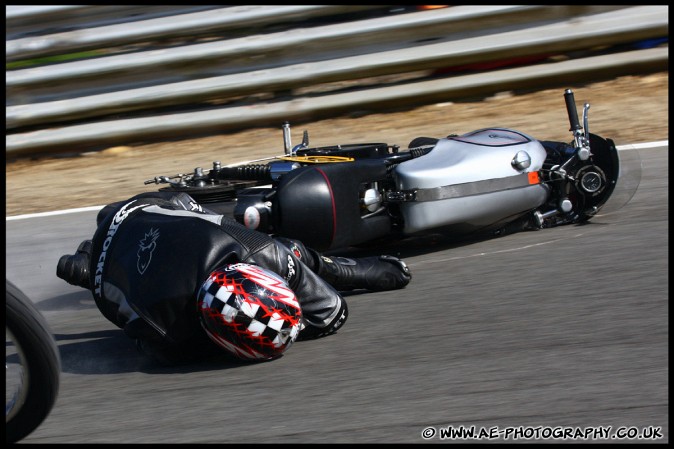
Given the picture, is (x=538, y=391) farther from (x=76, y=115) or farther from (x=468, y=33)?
(x=76, y=115)

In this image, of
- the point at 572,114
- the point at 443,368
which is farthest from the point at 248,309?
the point at 572,114

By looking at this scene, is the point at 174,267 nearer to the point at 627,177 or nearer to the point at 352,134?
the point at 627,177

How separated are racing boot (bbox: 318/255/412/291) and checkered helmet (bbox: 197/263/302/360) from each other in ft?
2.55

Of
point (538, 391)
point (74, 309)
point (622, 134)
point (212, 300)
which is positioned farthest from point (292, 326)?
point (622, 134)

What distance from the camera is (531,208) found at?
16.0ft

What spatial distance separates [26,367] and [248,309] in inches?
34.3

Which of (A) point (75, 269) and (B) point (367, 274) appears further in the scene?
(B) point (367, 274)

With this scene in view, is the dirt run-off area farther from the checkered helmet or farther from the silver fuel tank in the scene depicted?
the checkered helmet

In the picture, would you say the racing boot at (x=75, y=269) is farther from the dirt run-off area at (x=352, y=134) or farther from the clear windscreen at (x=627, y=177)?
the clear windscreen at (x=627, y=177)

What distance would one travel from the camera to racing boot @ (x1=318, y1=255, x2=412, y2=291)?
4.19 m

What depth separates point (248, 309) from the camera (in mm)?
3240

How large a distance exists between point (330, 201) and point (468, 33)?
353 cm

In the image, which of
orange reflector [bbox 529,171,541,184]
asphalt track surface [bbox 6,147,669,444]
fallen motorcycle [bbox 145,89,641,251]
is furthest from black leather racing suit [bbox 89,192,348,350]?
orange reflector [bbox 529,171,541,184]

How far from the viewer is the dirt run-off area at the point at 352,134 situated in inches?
270
